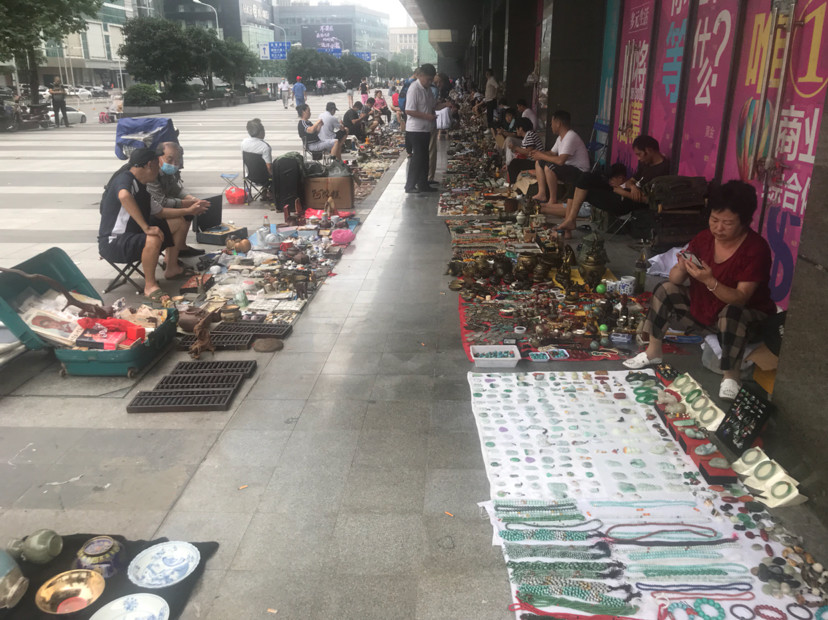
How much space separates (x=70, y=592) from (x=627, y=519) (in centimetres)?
240

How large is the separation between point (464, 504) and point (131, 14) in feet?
280

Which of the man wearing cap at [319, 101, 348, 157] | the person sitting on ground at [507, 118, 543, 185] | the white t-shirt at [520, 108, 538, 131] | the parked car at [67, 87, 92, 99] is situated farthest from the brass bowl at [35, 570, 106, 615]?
the parked car at [67, 87, 92, 99]

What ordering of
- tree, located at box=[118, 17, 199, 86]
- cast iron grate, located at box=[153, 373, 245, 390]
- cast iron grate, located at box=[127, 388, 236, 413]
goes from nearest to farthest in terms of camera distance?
cast iron grate, located at box=[127, 388, 236, 413]
cast iron grate, located at box=[153, 373, 245, 390]
tree, located at box=[118, 17, 199, 86]

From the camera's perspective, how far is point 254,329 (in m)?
5.29

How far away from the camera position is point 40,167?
1482 centimetres

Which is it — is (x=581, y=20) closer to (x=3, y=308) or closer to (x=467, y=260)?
(x=467, y=260)

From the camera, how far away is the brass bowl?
8.18ft

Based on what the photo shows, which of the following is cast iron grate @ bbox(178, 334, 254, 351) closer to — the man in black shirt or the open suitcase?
the open suitcase

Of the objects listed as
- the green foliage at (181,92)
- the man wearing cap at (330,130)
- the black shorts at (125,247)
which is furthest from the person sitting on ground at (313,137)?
the green foliage at (181,92)

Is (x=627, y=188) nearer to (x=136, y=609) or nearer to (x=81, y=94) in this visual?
(x=136, y=609)

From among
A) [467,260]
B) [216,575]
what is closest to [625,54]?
[467,260]

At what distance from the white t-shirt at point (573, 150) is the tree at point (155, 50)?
3698cm

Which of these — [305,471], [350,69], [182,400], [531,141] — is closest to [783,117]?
[305,471]

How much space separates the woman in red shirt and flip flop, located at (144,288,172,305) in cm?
432
